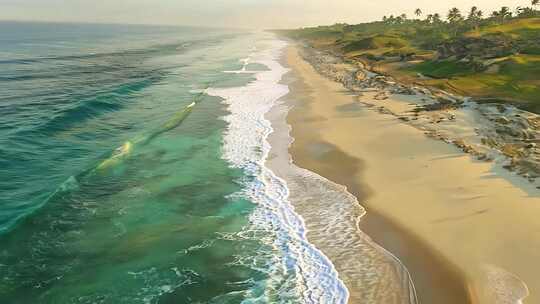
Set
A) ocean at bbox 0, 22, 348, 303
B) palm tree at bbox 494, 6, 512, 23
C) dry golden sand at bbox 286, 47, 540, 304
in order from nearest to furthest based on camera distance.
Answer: dry golden sand at bbox 286, 47, 540, 304, ocean at bbox 0, 22, 348, 303, palm tree at bbox 494, 6, 512, 23

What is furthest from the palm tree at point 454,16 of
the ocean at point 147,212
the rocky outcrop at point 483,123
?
the ocean at point 147,212

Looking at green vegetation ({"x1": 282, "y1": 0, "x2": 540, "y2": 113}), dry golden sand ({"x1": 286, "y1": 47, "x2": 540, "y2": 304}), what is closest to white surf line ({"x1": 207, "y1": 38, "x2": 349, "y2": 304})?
dry golden sand ({"x1": 286, "y1": 47, "x2": 540, "y2": 304})

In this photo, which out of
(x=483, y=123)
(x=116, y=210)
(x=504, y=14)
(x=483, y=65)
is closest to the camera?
(x=116, y=210)

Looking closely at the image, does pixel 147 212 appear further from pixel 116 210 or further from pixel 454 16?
pixel 454 16

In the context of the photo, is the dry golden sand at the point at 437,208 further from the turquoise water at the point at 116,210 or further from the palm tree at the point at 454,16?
the palm tree at the point at 454,16

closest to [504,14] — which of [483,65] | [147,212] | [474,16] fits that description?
[474,16]

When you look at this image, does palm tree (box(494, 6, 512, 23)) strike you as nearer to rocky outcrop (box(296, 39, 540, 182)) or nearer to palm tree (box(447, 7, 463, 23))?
palm tree (box(447, 7, 463, 23))

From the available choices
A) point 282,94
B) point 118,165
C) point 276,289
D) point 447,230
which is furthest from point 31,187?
point 282,94
